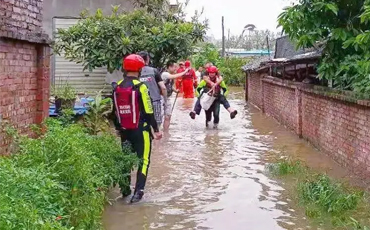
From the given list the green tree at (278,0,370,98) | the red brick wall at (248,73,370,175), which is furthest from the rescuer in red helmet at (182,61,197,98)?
the green tree at (278,0,370,98)

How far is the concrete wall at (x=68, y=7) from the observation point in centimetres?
1436

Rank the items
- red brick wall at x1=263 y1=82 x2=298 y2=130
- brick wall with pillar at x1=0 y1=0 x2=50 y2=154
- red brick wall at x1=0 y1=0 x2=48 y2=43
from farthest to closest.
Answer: red brick wall at x1=263 y1=82 x2=298 y2=130 < red brick wall at x1=0 y1=0 x2=48 y2=43 < brick wall with pillar at x1=0 y1=0 x2=50 y2=154

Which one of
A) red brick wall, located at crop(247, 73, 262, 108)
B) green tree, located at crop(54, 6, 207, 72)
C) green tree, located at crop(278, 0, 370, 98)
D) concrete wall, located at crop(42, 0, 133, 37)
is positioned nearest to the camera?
green tree, located at crop(278, 0, 370, 98)

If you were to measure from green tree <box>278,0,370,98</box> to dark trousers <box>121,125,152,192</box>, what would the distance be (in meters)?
3.77

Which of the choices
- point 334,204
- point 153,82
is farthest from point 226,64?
point 334,204

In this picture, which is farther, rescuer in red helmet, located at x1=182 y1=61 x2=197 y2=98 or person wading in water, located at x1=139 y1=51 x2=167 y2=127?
rescuer in red helmet, located at x1=182 y1=61 x2=197 y2=98

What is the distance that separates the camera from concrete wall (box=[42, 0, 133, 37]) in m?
14.4

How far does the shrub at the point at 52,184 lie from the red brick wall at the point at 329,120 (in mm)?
3918

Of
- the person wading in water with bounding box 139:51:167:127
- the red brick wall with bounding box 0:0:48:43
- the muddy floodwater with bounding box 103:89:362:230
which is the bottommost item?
the muddy floodwater with bounding box 103:89:362:230

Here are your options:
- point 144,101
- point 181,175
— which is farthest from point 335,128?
point 144,101

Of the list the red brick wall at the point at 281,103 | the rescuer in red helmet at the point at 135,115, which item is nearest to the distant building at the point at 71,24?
the red brick wall at the point at 281,103

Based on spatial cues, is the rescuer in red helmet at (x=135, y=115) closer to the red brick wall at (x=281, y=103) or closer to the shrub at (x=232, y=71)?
the red brick wall at (x=281, y=103)

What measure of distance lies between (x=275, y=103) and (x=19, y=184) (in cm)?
1313

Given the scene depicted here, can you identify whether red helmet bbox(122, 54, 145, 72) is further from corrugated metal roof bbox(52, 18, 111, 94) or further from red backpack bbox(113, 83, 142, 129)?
corrugated metal roof bbox(52, 18, 111, 94)
